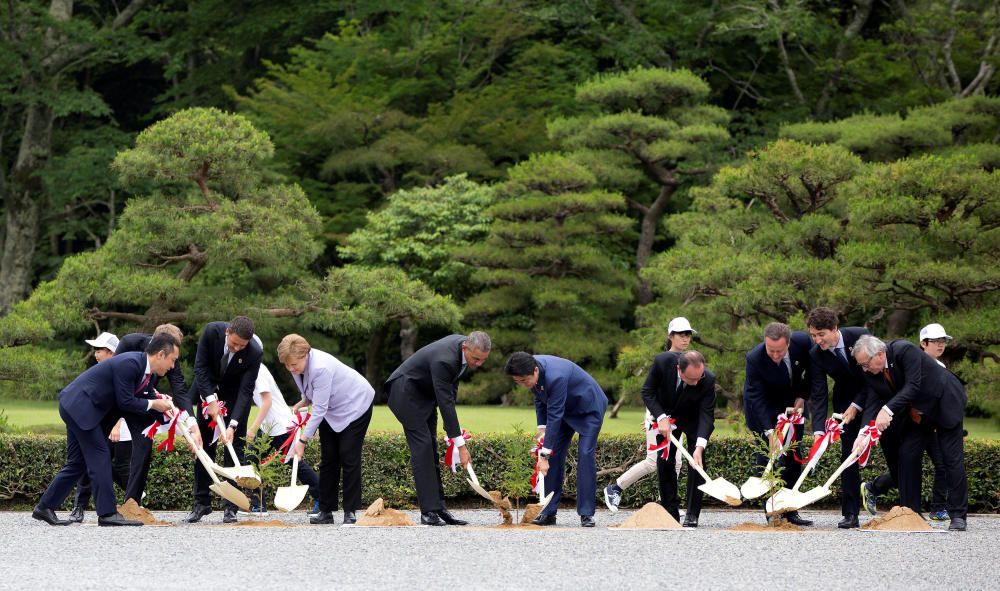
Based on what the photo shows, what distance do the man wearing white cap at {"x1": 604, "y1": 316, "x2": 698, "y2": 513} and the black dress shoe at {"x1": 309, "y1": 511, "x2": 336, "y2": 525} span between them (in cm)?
210

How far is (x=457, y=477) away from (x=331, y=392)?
7.47ft

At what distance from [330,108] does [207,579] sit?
59.0ft

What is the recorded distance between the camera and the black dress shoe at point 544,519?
8570 millimetres

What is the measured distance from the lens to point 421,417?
852cm

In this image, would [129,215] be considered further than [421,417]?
Yes

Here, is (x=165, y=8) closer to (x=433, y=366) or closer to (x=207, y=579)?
(x=433, y=366)

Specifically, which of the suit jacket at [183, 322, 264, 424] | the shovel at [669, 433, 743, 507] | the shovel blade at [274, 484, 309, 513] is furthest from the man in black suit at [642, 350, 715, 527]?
the suit jacket at [183, 322, 264, 424]

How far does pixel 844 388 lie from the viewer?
879cm

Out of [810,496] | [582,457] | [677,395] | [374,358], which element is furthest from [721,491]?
[374,358]

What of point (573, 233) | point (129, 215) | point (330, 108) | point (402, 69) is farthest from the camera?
point (402, 69)

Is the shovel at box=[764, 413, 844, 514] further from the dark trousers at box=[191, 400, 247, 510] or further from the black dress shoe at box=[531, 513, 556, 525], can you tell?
the dark trousers at box=[191, 400, 247, 510]

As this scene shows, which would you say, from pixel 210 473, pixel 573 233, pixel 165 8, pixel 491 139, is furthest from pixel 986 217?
pixel 165 8

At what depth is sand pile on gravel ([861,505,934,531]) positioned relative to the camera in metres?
8.19

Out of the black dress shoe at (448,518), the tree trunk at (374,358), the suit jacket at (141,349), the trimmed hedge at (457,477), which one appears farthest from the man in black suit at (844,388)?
the tree trunk at (374,358)
